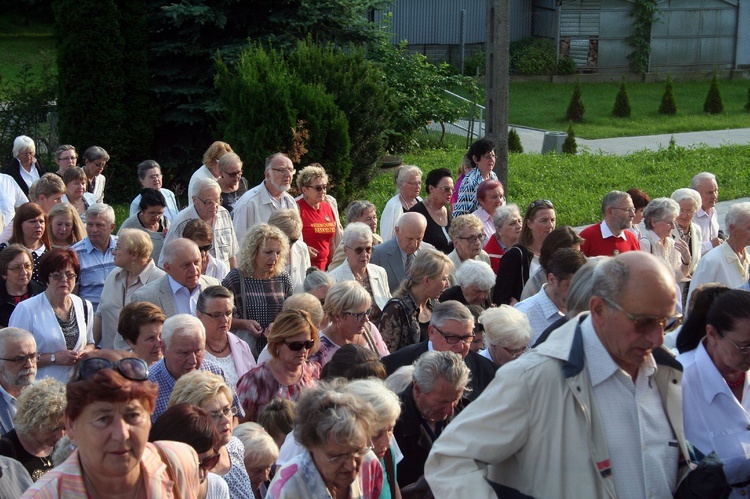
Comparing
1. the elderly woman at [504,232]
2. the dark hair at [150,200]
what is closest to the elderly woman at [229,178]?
the dark hair at [150,200]

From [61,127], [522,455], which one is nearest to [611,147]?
[61,127]

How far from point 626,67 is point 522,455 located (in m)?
40.0

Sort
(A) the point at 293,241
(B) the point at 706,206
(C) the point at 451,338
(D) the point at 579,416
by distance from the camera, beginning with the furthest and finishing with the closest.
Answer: (B) the point at 706,206
(A) the point at 293,241
(C) the point at 451,338
(D) the point at 579,416

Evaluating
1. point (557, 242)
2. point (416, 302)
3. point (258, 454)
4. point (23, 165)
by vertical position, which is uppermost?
point (557, 242)

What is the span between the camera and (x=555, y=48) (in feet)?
134

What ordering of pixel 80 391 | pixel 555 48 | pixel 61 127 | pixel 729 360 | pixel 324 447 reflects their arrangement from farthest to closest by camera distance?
pixel 555 48 < pixel 61 127 < pixel 729 360 < pixel 324 447 < pixel 80 391

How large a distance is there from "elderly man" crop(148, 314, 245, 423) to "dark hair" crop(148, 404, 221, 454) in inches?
51.8

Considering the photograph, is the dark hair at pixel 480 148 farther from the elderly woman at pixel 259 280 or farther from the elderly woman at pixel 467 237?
the elderly woman at pixel 259 280

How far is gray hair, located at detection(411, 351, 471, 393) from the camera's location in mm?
5180

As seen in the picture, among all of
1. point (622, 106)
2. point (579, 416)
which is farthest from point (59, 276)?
point (622, 106)

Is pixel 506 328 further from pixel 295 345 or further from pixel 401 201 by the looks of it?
pixel 401 201

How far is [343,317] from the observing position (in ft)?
22.0

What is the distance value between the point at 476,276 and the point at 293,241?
1827 millimetres

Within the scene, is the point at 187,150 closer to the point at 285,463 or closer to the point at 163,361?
the point at 163,361
